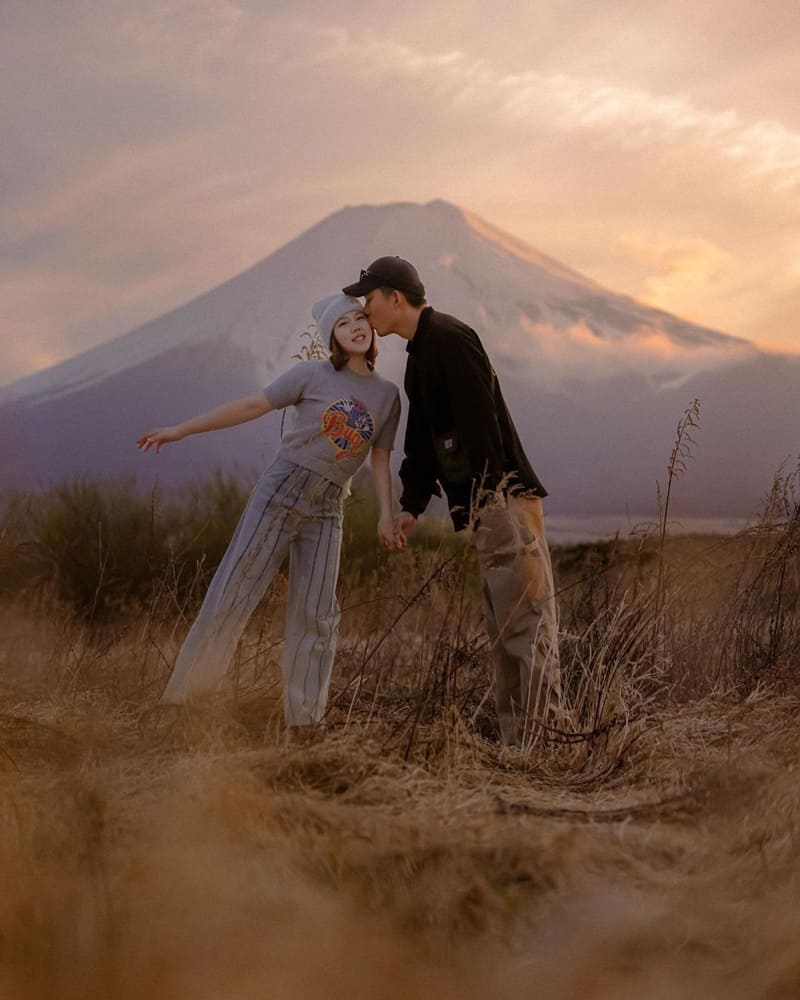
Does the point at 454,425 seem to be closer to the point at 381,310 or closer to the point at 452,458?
the point at 452,458

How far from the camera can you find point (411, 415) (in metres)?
Answer: 4.29

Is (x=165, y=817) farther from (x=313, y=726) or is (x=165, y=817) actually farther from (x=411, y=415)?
(x=411, y=415)

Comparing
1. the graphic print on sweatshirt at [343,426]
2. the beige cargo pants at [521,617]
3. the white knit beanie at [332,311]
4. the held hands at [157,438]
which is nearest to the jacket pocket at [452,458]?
the beige cargo pants at [521,617]

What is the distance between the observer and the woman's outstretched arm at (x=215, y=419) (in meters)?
3.95

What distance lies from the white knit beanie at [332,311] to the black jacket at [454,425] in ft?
0.76

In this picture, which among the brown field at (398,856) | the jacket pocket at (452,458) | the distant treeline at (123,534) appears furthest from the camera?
the distant treeline at (123,534)

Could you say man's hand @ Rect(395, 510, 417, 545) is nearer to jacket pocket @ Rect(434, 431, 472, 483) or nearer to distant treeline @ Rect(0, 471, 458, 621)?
jacket pocket @ Rect(434, 431, 472, 483)

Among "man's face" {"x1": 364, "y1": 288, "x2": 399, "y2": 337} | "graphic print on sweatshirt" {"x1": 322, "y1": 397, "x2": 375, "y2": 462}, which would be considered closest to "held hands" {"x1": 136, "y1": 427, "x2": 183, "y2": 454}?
"graphic print on sweatshirt" {"x1": 322, "y1": 397, "x2": 375, "y2": 462}

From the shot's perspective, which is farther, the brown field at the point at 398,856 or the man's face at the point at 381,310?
the man's face at the point at 381,310

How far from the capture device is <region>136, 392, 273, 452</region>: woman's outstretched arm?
3949 millimetres

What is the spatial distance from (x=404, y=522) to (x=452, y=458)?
30 cm

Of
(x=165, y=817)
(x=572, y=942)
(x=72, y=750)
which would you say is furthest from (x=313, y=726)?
(x=572, y=942)

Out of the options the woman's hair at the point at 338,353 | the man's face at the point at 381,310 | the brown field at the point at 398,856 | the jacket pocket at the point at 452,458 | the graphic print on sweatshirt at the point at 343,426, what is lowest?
the brown field at the point at 398,856

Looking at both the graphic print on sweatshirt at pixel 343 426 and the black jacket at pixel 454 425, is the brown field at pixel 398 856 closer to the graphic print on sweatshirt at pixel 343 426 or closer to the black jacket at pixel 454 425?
the black jacket at pixel 454 425
